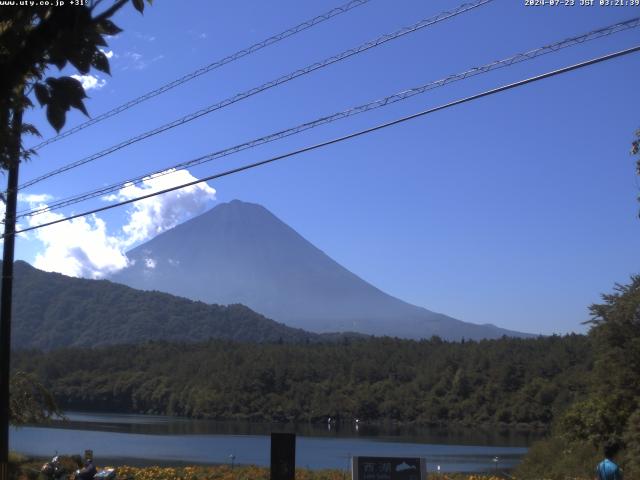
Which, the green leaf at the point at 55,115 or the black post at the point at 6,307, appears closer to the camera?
the green leaf at the point at 55,115

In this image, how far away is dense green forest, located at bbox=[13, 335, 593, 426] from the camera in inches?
3506

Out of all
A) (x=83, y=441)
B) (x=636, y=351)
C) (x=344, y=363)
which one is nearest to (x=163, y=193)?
(x=636, y=351)

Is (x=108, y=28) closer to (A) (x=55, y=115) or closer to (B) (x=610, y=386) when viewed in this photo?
(A) (x=55, y=115)

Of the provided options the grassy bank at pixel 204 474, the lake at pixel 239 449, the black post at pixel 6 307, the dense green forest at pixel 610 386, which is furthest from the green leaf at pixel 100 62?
the lake at pixel 239 449

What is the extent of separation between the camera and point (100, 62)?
4.60 meters

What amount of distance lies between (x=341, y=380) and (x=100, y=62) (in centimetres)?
10303

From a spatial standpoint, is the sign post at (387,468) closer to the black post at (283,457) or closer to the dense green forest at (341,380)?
the black post at (283,457)

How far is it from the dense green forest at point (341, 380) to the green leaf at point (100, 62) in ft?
256

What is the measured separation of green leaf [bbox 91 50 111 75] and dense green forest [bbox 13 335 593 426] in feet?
256

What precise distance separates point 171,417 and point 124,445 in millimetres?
57212

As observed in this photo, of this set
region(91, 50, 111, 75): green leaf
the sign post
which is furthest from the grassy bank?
region(91, 50, 111, 75): green leaf

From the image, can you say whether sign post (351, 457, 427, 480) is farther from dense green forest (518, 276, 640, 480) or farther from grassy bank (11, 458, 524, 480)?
dense green forest (518, 276, 640, 480)

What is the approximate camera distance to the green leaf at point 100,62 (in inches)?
180

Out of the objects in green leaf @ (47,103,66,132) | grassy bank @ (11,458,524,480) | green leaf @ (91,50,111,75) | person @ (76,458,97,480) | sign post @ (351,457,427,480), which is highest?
green leaf @ (91,50,111,75)
